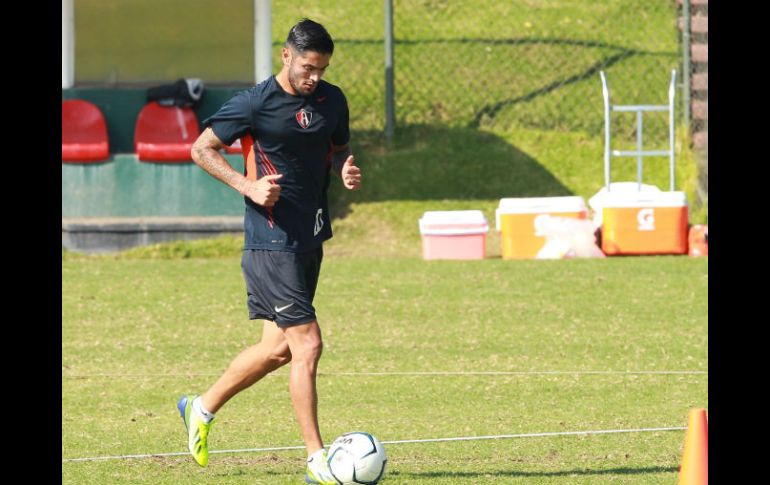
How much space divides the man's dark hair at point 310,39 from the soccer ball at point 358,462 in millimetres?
1789

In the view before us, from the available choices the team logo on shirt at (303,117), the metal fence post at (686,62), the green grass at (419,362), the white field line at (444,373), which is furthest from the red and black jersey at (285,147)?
the metal fence post at (686,62)

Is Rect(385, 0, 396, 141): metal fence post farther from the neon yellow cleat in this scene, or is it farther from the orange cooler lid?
the neon yellow cleat

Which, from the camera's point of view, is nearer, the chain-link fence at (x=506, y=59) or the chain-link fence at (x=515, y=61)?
the chain-link fence at (x=515, y=61)

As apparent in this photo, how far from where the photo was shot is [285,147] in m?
7.14

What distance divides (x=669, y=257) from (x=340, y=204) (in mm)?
4618

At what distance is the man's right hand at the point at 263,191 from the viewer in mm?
6973

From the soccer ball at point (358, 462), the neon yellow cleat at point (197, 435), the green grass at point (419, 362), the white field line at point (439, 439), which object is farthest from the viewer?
the white field line at point (439, 439)

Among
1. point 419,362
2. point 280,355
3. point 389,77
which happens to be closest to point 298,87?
point 280,355

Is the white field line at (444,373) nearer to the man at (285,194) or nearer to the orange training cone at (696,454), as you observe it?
the man at (285,194)

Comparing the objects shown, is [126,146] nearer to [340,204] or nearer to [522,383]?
[340,204]

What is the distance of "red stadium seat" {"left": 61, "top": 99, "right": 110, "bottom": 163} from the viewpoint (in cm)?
1738

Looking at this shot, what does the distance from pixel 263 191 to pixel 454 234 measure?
8.95 metres

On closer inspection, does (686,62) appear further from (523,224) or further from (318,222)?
(318,222)
